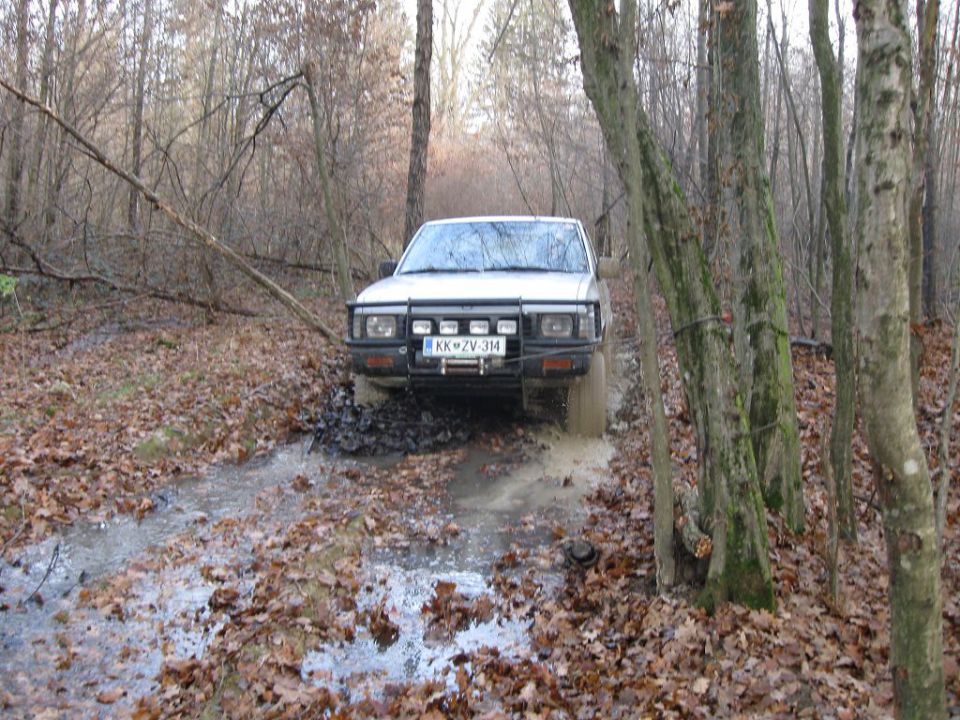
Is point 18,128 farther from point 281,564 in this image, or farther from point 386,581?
point 386,581

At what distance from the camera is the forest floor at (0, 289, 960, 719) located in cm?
331

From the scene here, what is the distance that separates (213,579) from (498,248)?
4.24m

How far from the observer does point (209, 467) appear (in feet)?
21.0

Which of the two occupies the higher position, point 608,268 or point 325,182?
A: point 325,182

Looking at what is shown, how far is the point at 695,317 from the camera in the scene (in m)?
3.80

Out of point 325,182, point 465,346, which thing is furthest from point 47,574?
point 325,182

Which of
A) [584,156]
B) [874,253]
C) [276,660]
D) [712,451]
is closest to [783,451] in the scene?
[712,451]

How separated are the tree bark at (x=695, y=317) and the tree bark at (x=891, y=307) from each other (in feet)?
4.20

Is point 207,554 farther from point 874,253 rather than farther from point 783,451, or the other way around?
point 874,253

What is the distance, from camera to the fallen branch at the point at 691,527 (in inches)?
154

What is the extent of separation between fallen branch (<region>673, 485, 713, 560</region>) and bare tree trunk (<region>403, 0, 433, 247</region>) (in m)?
10.1

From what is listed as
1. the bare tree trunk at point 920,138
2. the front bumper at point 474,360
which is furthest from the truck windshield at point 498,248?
the bare tree trunk at point 920,138

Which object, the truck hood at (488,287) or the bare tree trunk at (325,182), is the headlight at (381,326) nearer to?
the truck hood at (488,287)

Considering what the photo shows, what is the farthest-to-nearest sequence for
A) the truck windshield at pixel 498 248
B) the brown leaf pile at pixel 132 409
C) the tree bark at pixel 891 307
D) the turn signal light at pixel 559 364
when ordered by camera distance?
the truck windshield at pixel 498 248, the turn signal light at pixel 559 364, the brown leaf pile at pixel 132 409, the tree bark at pixel 891 307
